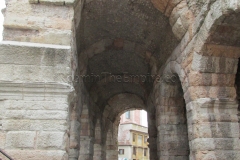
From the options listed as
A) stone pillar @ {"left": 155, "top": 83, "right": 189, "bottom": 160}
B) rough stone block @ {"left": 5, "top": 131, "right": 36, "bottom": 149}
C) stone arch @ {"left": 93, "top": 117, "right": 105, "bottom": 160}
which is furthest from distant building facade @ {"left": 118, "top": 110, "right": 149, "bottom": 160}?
rough stone block @ {"left": 5, "top": 131, "right": 36, "bottom": 149}

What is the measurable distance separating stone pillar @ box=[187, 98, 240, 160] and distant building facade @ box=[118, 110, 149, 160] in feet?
72.2

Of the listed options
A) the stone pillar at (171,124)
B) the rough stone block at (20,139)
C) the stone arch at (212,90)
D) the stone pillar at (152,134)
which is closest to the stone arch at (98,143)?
the stone pillar at (152,134)

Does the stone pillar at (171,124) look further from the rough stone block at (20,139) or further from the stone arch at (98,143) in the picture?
the stone arch at (98,143)

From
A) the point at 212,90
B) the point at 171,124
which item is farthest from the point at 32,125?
the point at 171,124

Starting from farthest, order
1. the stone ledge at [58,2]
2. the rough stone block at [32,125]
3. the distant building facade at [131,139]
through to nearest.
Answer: the distant building facade at [131,139] → the stone ledge at [58,2] → the rough stone block at [32,125]

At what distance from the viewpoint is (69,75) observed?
3596 mm

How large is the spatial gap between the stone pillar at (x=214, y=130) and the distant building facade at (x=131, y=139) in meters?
22.0

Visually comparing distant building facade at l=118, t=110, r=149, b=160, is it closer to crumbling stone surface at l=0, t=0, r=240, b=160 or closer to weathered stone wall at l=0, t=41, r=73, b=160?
crumbling stone surface at l=0, t=0, r=240, b=160

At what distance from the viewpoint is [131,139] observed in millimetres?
26578

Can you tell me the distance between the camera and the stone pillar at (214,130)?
391cm

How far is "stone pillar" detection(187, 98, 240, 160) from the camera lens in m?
3.91

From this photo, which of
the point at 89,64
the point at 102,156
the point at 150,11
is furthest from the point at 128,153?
the point at 150,11

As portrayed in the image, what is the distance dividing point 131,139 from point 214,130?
23.1 meters

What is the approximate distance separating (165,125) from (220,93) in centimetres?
195
